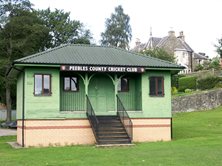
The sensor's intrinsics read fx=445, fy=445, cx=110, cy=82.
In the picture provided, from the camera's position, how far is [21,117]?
26453 millimetres

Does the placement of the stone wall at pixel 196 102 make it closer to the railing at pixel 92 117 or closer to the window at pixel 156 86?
the window at pixel 156 86

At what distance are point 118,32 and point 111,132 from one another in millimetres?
59407

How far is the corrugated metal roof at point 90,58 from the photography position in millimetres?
25719

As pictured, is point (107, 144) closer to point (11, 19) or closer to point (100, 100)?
point (100, 100)

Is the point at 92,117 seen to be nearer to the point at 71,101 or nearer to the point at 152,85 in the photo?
the point at 71,101

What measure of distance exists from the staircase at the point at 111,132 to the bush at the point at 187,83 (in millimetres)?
37680

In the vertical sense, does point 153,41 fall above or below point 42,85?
above

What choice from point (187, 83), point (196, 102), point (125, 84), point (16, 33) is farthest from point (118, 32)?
point (125, 84)

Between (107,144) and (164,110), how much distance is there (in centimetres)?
565

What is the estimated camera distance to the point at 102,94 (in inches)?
1099

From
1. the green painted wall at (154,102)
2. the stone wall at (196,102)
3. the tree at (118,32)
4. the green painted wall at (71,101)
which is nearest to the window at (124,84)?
the green painted wall at (154,102)

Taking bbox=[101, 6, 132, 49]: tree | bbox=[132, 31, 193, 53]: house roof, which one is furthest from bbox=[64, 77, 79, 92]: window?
bbox=[132, 31, 193, 53]: house roof

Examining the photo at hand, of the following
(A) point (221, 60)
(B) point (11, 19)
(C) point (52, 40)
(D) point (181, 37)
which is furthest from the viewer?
(D) point (181, 37)

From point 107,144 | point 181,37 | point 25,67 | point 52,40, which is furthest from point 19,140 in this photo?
point 181,37
